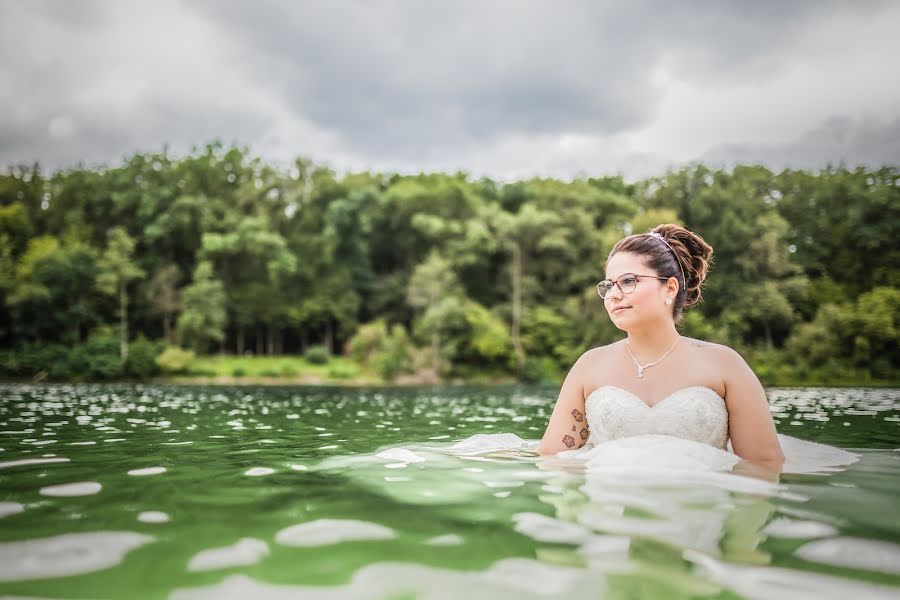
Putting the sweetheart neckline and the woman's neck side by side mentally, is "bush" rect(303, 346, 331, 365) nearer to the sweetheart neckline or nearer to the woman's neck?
the sweetheart neckline

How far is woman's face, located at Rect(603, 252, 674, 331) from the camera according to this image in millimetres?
4395

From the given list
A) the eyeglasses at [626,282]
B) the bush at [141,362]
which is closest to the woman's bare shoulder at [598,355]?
the eyeglasses at [626,282]

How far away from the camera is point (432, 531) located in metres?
2.57

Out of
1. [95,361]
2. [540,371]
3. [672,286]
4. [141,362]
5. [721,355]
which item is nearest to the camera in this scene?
[721,355]

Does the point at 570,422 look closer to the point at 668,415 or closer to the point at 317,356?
the point at 668,415

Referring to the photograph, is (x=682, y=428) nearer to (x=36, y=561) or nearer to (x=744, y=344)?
(x=36, y=561)

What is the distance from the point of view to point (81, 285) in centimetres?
5125

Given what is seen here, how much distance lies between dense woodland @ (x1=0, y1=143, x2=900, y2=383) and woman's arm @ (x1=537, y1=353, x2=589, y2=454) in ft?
139

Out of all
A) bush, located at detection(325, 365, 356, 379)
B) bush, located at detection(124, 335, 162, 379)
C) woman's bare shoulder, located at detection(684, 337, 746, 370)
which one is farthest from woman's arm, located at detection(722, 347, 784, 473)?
bush, located at detection(124, 335, 162, 379)

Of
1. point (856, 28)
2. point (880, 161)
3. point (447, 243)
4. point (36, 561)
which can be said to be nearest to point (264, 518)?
point (36, 561)

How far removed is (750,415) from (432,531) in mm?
2846

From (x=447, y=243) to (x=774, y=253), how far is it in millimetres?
30834

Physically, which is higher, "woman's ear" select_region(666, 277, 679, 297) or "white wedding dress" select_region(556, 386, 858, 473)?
"woman's ear" select_region(666, 277, 679, 297)

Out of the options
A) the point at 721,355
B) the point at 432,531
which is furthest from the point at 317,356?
the point at 432,531
